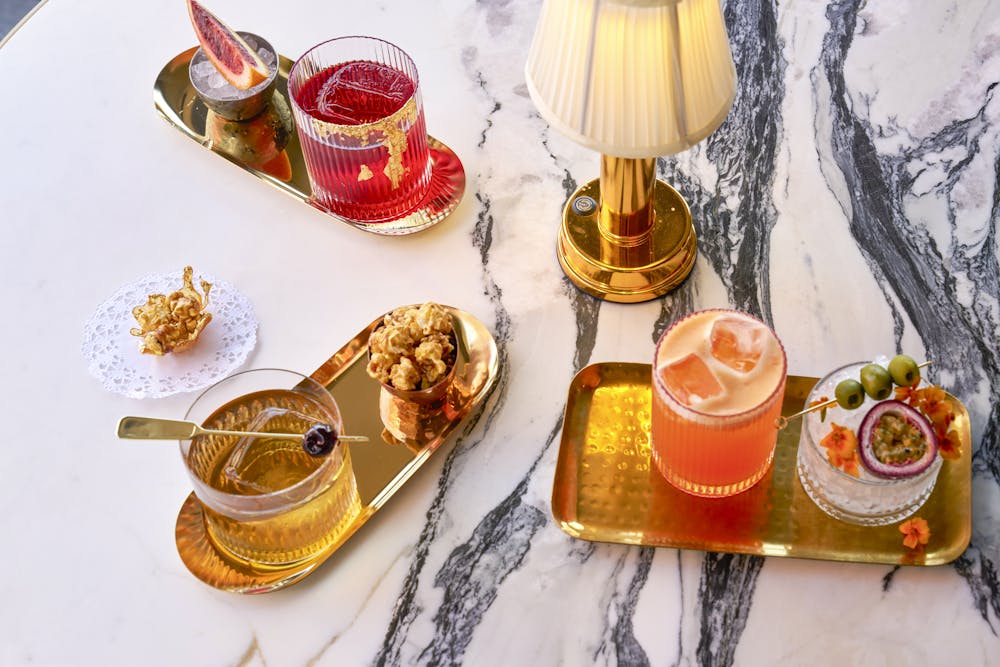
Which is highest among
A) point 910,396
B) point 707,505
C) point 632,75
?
point 632,75

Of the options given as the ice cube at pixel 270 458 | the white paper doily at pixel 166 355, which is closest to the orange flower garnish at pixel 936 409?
the ice cube at pixel 270 458

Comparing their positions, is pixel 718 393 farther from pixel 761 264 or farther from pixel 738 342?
pixel 761 264

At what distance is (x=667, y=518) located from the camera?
90 centimetres

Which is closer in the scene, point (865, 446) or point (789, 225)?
point (865, 446)

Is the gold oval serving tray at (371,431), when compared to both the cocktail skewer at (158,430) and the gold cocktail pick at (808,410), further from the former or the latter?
the gold cocktail pick at (808,410)

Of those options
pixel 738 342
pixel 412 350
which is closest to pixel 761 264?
pixel 738 342

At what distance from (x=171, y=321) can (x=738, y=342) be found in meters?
0.55

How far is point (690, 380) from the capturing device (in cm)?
85

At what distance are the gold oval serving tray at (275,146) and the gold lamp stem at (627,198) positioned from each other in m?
0.19

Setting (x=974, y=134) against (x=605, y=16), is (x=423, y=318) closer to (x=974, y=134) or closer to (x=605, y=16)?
(x=605, y=16)

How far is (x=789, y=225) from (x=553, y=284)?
26 centimetres

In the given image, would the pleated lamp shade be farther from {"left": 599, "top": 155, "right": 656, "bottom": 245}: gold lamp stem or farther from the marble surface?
the marble surface

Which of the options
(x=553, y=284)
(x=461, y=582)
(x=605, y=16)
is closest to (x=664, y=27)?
(x=605, y=16)

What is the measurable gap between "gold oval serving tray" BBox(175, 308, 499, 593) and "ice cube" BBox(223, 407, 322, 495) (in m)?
0.06
